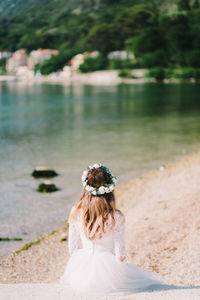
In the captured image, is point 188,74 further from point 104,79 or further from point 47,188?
point 47,188

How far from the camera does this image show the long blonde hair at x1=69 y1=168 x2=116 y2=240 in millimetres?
4383

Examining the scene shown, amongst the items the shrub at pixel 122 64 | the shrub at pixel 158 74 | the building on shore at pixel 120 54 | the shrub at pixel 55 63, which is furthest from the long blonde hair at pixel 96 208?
the shrub at pixel 55 63

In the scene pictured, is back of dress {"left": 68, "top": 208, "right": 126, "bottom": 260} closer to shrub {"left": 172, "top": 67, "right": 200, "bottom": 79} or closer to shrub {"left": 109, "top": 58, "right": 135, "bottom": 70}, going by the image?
shrub {"left": 172, "top": 67, "right": 200, "bottom": 79}

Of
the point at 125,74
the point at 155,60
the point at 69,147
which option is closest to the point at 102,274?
the point at 69,147

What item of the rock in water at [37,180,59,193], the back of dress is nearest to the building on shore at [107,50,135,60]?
the rock in water at [37,180,59,193]

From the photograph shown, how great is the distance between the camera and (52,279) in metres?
7.33

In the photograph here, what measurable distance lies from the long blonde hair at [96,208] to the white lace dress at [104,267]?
0.08m

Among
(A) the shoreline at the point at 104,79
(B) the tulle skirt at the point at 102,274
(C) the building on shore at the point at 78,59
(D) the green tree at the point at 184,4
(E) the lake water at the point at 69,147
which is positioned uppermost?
(D) the green tree at the point at 184,4

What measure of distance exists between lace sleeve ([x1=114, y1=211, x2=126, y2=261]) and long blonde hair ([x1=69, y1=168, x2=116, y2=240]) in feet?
0.25

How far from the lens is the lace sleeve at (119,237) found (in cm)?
451

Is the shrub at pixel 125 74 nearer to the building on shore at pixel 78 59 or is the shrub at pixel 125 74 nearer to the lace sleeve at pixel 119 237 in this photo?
the building on shore at pixel 78 59

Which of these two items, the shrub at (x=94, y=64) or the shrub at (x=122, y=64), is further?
the shrub at (x=94, y=64)

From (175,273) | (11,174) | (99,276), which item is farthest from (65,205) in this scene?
(99,276)

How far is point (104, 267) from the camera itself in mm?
4477
